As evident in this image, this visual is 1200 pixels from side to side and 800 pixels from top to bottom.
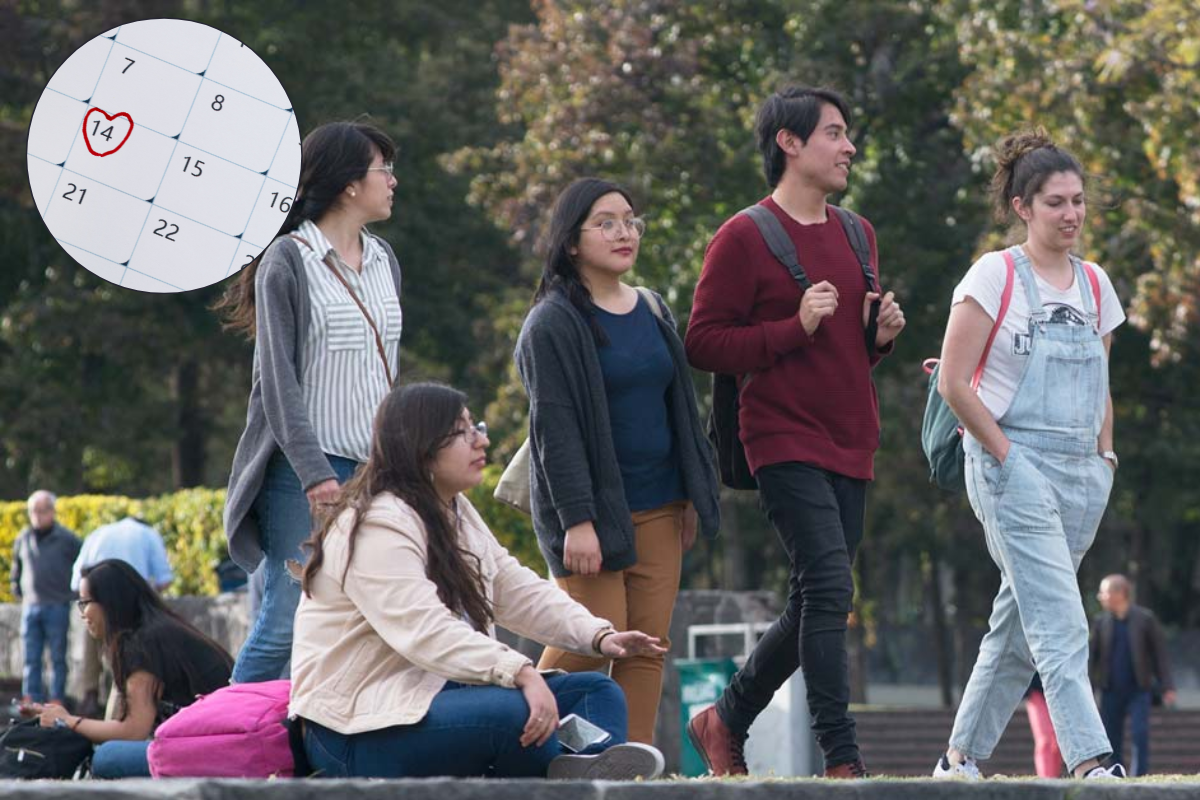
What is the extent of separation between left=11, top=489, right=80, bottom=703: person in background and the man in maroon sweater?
13.5 meters

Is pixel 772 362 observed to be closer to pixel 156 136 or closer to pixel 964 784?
pixel 156 136

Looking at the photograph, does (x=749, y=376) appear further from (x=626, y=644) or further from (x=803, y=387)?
(x=626, y=644)

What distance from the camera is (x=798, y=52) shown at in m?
30.3

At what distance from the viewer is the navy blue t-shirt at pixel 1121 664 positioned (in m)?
18.5

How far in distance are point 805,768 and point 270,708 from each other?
24.1 feet

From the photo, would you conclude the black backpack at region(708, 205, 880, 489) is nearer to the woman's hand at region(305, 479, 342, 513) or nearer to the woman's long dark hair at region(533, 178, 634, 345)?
the woman's long dark hair at region(533, 178, 634, 345)

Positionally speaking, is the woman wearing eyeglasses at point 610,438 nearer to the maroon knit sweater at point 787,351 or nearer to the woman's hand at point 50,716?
the maroon knit sweater at point 787,351

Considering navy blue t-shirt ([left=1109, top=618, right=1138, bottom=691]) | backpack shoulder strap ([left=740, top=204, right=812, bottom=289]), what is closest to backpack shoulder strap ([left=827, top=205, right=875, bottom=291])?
backpack shoulder strap ([left=740, top=204, right=812, bottom=289])

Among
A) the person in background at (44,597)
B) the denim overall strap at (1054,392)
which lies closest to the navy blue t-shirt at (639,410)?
the denim overall strap at (1054,392)

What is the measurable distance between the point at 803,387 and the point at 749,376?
194 millimetres

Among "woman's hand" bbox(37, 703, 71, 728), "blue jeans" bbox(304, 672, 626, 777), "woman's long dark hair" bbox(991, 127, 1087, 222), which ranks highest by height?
"woman's long dark hair" bbox(991, 127, 1087, 222)

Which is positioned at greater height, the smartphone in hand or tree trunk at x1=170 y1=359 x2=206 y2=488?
the smartphone in hand

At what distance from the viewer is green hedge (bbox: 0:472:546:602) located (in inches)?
→ 790

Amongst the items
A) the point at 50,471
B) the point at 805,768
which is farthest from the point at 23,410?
the point at 805,768
